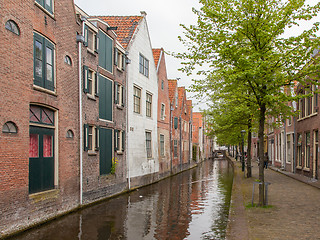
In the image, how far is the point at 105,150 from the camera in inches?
635

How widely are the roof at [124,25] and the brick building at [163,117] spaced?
5.70 m

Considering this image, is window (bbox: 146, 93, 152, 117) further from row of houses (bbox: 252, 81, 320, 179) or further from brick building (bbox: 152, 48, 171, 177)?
row of houses (bbox: 252, 81, 320, 179)

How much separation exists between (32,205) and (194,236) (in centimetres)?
490

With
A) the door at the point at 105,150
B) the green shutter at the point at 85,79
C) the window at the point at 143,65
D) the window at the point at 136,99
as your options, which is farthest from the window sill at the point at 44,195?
the window at the point at 143,65

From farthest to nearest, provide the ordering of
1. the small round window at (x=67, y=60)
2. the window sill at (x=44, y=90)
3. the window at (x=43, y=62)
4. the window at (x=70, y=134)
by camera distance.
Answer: the window at (x=70, y=134)
the small round window at (x=67, y=60)
the window at (x=43, y=62)
the window sill at (x=44, y=90)

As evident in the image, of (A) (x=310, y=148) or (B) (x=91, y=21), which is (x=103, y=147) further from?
(A) (x=310, y=148)

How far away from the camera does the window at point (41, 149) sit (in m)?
10.3

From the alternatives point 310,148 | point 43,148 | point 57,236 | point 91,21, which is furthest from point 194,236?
point 310,148

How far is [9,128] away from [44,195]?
277 cm

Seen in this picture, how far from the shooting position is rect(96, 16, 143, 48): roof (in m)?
20.5

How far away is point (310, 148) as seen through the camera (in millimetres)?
21016

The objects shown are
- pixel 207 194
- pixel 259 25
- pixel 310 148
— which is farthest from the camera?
pixel 310 148

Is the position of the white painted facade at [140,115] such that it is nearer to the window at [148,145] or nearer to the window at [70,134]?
the window at [148,145]

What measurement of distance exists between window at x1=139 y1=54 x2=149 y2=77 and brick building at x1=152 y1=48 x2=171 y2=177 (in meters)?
3.63
